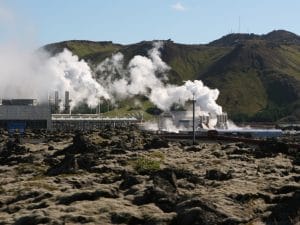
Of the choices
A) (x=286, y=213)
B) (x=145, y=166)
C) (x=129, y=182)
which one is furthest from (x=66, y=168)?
(x=286, y=213)

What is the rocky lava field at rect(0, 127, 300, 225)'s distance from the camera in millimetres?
39500

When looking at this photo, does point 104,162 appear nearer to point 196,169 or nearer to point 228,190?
point 196,169

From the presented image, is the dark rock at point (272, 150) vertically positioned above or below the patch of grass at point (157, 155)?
above

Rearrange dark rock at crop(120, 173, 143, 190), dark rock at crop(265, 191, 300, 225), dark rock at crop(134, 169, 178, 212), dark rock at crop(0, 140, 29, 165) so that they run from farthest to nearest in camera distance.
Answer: dark rock at crop(0, 140, 29, 165), dark rock at crop(120, 173, 143, 190), dark rock at crop(134, 169, 178, 212), dark rock at crop(265, 191, 300, 225)

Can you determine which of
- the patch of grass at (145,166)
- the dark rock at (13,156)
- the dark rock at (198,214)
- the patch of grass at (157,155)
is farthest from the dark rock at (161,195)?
the dark rock at (13,156)

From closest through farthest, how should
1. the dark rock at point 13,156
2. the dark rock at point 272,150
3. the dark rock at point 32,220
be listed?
1. the dark rock at point 32,220
2. the dark rock at point 13,156
3. the dark rock at point 272,150

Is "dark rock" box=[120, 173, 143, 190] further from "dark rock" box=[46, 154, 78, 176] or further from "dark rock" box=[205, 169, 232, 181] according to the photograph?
"dark rock" box=[46, 154, 78, 176]

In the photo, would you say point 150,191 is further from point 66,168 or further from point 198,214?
point 66,168

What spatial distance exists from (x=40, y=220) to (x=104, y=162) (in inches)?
1438

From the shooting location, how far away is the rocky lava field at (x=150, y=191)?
39500 millimetres

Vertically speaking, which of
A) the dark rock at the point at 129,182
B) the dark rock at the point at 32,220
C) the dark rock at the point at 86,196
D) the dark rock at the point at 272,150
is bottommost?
the dark rock at the point at 32,220

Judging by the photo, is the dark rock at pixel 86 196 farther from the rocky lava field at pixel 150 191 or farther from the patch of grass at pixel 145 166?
the patch of grass at pixel 145 166

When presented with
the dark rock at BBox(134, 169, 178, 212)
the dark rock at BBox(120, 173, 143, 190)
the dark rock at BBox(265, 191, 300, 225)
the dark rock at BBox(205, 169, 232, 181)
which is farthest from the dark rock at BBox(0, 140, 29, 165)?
the dark rock at BBox(265, 191, 300, 225)

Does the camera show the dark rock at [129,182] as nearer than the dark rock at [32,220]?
No
